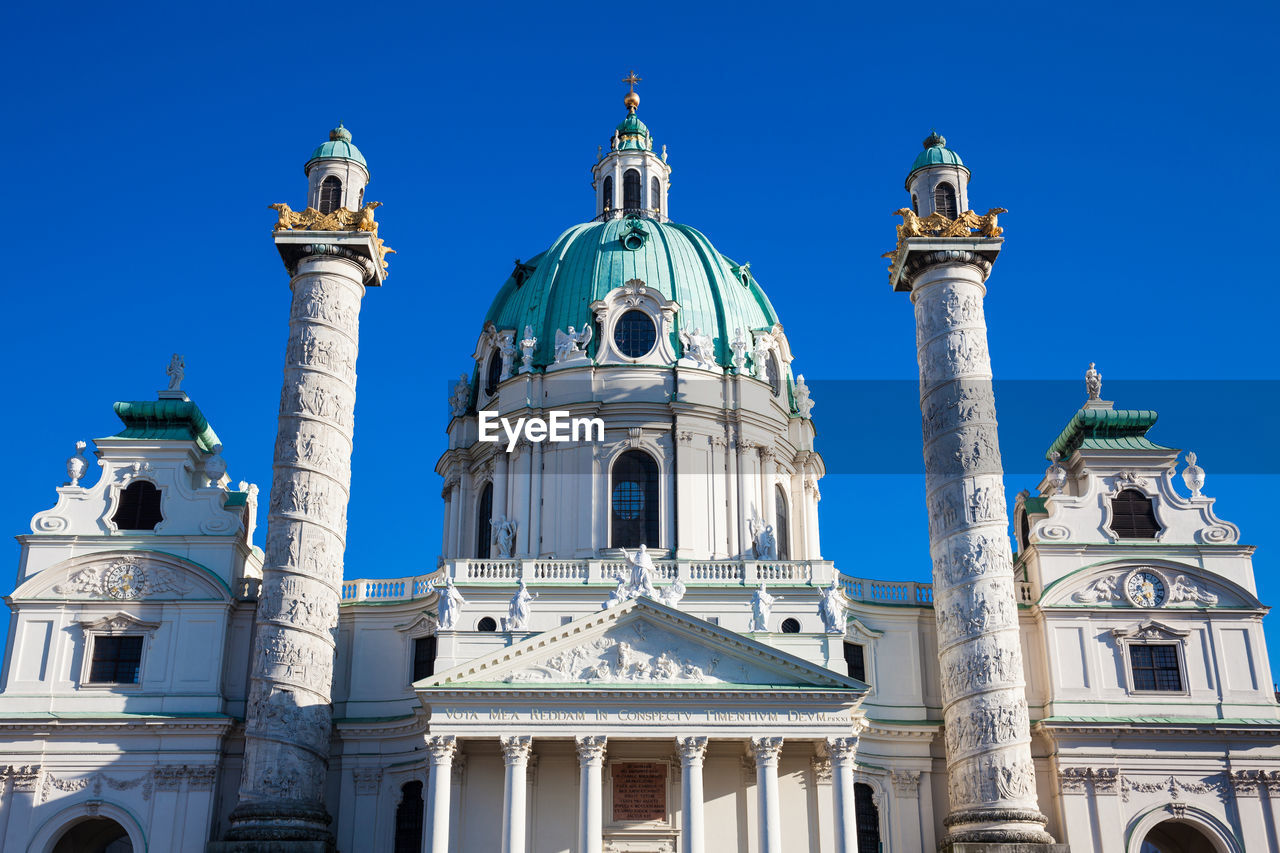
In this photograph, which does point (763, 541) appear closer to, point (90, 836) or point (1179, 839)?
point (1179, 839)

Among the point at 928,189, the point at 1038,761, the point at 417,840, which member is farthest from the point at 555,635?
the point at 928,189

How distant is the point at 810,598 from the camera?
36.7 meters

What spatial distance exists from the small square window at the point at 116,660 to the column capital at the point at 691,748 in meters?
14.7

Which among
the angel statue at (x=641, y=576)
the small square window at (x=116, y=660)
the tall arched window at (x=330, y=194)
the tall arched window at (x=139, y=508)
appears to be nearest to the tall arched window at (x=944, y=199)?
the angel statue at (x=641, y=576)

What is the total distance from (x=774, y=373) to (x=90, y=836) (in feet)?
81.3

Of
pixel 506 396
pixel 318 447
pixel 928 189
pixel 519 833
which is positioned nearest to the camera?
pixel 519 833

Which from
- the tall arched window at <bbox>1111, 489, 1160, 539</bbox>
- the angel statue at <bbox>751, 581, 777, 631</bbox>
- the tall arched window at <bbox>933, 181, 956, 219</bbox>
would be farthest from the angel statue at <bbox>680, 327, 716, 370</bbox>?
the tall arched window at <bbox>1111, 489, 1160, 539</bbox>

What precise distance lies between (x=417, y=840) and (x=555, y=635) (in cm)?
756

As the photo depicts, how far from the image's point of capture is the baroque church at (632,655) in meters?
31.8

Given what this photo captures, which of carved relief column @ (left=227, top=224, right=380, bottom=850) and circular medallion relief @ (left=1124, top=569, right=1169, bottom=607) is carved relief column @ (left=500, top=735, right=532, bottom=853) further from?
circular medallion relief @ (left=1124, top=569, right=1169, bottom=607)

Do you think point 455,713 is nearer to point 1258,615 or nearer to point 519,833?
point 519,833

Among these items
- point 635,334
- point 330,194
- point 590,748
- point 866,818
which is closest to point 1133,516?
point 866,818

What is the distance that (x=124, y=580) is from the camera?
119ft

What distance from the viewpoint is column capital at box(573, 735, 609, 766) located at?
103 feet
